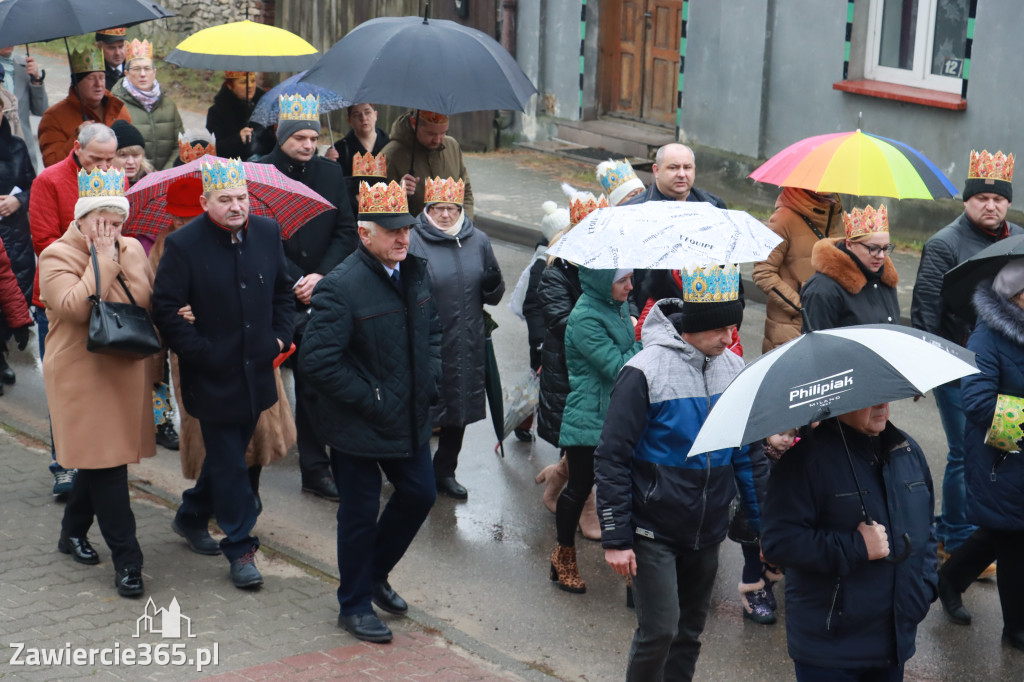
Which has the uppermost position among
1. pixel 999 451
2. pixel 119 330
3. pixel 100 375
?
pixel 119 330

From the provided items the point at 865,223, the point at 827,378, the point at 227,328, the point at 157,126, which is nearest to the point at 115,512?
the point at 227,328

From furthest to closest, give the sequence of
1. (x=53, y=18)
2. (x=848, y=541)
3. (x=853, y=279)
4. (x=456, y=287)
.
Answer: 1. (x=53, y=18)
2. (x=456, y=287)
3. (x=853, y=279)
4. (x=848, y=541)

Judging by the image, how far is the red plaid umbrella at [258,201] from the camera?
6730 millimetres

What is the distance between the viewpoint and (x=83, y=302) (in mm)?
5938

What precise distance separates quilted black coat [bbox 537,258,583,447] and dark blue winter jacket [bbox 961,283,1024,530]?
198 centimetres

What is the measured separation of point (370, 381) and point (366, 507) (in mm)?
568

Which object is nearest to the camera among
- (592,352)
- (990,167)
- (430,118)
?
(592,352)

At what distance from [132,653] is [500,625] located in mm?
1667

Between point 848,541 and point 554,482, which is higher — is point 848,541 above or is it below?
above

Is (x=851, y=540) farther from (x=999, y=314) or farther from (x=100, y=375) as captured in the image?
(x=100, y=375)

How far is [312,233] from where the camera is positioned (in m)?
Result: 7.78

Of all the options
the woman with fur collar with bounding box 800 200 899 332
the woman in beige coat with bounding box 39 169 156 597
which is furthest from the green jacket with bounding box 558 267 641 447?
the woman in beige coat with bounding box 39 169 156 597

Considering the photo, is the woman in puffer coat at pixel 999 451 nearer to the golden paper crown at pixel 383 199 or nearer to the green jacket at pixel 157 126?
the golden paper crown at pixel 383 199

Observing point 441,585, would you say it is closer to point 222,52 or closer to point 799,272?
point 799,272
